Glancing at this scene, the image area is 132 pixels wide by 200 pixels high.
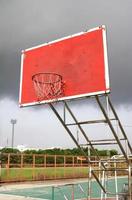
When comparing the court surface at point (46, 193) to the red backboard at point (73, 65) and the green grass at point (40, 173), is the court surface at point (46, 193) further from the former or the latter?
the green grass at point (40, 173)

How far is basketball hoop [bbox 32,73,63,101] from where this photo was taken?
887cm

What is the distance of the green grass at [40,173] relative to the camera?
2751 cm

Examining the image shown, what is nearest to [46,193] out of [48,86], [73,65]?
[48,86]

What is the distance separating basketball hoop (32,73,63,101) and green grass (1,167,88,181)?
62.3 feet

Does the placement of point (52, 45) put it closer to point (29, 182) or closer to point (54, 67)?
point (54, 67)

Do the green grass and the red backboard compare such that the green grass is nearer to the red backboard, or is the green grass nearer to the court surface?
the court surface

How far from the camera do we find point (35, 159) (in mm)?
32000

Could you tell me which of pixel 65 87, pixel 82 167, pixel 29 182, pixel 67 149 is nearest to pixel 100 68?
pixel 65 87

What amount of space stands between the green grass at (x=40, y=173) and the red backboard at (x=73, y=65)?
18.4 m

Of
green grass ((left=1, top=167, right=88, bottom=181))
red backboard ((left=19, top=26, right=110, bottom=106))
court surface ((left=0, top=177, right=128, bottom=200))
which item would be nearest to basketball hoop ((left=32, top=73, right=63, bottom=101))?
red backboard ((left=19, top=26, right=110, bottom=106))

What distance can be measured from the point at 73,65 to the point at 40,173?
2310 cm

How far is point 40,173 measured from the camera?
30.8 meters

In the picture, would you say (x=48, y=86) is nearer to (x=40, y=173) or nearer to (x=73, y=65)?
(x=73, y=65)

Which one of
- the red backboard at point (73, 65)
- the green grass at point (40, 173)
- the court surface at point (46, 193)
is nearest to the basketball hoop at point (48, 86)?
the red backboard at point (73, 65)
